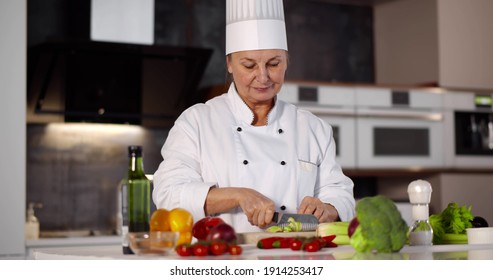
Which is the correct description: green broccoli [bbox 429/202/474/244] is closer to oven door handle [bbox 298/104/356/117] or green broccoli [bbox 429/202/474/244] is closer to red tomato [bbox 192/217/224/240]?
red tomato [bbox 192/217/224/240]

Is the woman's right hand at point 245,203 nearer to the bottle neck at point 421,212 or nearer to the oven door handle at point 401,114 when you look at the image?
the bottle neck at point 421,212

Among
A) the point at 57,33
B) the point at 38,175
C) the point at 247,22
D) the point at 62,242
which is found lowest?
the point at 62,242

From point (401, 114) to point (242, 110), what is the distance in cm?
255

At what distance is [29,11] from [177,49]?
2.78ft

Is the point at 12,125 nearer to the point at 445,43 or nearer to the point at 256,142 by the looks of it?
the point at 256,142

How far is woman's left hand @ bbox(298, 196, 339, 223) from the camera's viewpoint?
2285 millimetres

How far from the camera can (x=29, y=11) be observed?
15.0 ft

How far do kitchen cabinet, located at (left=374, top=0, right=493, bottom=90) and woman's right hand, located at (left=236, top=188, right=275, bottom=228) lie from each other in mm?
3099

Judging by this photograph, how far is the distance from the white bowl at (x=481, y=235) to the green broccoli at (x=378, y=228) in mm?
495

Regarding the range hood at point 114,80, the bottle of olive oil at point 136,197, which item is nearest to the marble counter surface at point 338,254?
the bottle of olive oil at point 136,197

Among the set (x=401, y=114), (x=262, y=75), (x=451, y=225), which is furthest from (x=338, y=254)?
(x=401, y=114)

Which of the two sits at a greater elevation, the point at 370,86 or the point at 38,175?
the point at 370,86


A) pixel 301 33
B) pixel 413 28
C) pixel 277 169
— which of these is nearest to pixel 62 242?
pixel 277 169

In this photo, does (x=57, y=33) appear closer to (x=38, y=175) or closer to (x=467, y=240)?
(x=38, y=175)
